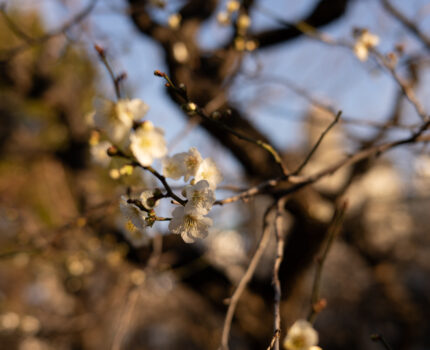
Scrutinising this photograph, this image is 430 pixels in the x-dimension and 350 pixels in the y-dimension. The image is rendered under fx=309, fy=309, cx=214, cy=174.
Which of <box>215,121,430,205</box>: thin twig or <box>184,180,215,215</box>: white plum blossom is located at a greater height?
<box>215,121,430,205</box>: thin twig

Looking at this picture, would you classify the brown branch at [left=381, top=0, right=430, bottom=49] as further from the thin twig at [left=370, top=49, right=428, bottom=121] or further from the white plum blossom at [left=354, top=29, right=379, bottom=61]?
the thin twig at [left=370, top=49, right=428, bottom=121]

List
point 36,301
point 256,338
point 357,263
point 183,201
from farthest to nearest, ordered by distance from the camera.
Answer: point 36,301 → point 357,263 → point 256,338 → point 183,201

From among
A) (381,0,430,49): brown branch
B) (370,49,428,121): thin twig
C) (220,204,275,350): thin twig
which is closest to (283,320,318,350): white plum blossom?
(220,204,275,350): thin twig

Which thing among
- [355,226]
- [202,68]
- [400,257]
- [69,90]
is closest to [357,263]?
[400,257]

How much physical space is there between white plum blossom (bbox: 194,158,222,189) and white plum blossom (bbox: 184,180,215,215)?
0.14 ft

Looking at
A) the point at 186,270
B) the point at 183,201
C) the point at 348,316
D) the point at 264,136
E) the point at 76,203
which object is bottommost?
the point at 183,201

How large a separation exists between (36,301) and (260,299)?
6.73m

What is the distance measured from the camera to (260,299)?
2488mm

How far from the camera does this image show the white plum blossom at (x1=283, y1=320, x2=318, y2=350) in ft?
1.86

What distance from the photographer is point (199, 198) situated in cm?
60

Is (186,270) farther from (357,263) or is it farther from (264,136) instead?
(357,263)

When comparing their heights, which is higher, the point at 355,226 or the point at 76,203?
the point at 355,226

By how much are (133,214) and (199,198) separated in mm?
162

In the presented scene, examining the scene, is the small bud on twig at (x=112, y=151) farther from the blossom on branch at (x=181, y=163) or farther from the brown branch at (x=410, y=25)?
the brown branch at (x=410, y=25)
